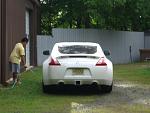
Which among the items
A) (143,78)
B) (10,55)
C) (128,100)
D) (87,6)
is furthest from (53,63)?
(87,6)

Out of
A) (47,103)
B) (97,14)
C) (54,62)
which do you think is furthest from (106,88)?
(97,14)

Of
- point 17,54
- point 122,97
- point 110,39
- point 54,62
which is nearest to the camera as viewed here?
point 122,97

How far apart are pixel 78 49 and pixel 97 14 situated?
1632cm

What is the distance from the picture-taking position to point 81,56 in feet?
48.9

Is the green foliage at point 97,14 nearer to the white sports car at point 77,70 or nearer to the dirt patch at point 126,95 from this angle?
the dirt patch at point 126,95

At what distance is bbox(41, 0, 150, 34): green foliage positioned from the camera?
104ft

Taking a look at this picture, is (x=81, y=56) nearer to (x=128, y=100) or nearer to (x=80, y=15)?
(x=128, y=100)

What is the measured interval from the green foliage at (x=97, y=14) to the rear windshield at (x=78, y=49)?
15709 millimetres

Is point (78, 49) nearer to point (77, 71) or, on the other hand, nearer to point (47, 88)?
point (77, 71)

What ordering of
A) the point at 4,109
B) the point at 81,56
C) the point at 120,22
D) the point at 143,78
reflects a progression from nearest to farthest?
the point at 4,109
the point at 81,56
the point at 143,78
the point at 120,22

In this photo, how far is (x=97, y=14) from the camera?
3159 cm

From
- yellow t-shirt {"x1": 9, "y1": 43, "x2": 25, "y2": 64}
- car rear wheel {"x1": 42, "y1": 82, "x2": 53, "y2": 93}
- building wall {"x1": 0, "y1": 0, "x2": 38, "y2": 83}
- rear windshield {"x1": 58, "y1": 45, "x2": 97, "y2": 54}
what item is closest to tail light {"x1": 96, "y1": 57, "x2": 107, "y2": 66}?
rear windshield {"x1": 58, "y1": 45, "x2": 97, "y2": 54}

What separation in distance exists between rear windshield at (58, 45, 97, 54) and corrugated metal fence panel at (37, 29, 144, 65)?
15.7m

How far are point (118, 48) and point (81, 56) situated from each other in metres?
20.5
